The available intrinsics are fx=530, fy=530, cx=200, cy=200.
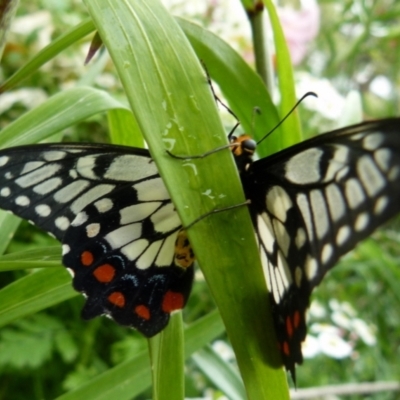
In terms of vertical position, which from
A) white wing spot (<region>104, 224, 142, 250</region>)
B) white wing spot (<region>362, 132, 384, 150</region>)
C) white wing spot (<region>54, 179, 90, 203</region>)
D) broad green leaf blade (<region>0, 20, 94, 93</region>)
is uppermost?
broad green leaf blade (<region>0, 20, 94, 93</region>)

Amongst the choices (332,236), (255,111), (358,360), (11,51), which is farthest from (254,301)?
(358,360)

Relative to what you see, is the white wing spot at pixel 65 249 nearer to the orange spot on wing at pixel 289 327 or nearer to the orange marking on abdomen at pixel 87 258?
the orange marking on abdomen at pixel 87 258

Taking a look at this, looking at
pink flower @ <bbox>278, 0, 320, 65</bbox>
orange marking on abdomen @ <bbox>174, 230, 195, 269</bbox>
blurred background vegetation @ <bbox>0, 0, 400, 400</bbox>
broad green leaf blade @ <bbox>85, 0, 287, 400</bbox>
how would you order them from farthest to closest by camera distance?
1. pink flower @ <bbox>278, 0, 320, 65</bbox>
2. blurred background vegetation @ <bbox>0, 0, 400, 400</bbox>
3. orange marking on abdomen @ <bbox>174, 230, 195, 269</bbox>
4. broad green leaf blade @ <bbox>85, 0, 287, 400</bbox>

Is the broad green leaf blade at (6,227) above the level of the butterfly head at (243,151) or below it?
below

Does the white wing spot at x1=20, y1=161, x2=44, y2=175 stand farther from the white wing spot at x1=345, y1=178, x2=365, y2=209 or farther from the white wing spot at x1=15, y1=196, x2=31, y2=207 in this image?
the white wing spot at x1=345, y1=178, x2=365, y2=209

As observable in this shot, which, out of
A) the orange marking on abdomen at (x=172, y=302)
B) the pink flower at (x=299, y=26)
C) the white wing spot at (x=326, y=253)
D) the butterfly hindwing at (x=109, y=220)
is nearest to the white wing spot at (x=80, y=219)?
the butterfly hindwing at (x=109, y=220)

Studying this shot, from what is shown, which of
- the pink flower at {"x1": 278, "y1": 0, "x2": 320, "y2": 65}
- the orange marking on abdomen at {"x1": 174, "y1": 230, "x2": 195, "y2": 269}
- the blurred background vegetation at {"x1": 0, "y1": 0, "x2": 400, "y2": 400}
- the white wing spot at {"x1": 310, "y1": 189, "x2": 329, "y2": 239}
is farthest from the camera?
the pink flower at {"x1": 278, "y1": 0, "x2": 320, "y2": 65}

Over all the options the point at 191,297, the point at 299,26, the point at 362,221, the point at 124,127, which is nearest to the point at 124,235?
the point at 124,127

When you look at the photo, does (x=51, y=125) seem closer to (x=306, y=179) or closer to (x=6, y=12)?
(x=6, y=12)

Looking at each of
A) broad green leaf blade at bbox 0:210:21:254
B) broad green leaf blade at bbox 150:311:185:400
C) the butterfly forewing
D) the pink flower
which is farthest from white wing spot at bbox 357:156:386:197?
the pink flower
